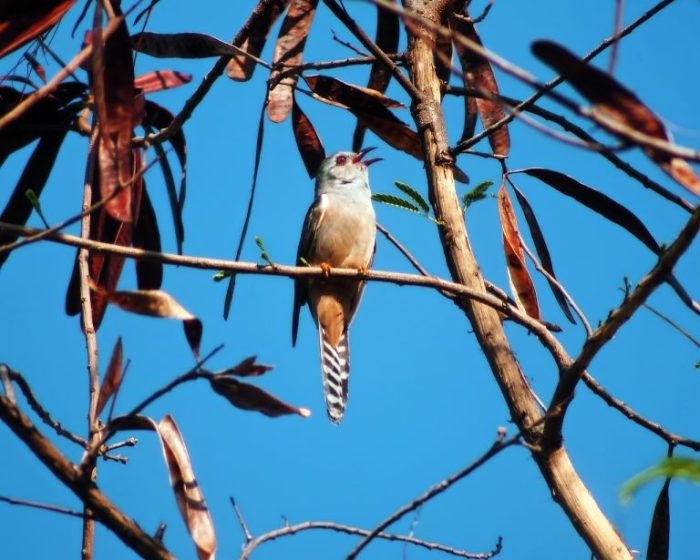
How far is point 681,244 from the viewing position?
5.94ft

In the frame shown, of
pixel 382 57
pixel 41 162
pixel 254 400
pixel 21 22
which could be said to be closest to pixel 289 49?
pixel 382 57

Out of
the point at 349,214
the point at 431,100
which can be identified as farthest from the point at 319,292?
the point at 431,100

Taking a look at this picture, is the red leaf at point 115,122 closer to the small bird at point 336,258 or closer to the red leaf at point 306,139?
the red leaf at point 306,139

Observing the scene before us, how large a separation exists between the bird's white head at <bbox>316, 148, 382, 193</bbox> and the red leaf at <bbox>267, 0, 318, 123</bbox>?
7.68 ft

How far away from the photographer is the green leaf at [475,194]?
122 inches

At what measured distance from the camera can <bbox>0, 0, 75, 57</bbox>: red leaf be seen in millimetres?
2602

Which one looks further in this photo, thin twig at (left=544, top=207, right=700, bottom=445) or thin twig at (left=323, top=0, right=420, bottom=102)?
thin twig at (left=323, top=0, right=420, bottom=102)

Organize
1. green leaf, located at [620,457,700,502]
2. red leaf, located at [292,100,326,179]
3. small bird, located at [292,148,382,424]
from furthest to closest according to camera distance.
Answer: small bird, located at [292,148,382,424], red leaf, located at [292,100,326,179], green leaf, located at [620,457,700,502]

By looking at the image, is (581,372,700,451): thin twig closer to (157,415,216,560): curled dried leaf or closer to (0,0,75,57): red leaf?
(157,415,216,560): curled dried leaf

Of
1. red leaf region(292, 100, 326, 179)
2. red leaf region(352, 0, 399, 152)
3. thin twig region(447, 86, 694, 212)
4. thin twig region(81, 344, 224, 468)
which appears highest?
red leaf region(352, 0, 399, 152)

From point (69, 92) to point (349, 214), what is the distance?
247cm

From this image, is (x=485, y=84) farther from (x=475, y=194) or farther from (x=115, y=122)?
(x=115, y=122)

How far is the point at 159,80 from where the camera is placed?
11.4ft

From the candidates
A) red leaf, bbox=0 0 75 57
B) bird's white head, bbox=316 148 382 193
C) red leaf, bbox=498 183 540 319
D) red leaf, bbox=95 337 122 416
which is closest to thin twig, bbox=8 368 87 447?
red leaf, bbox=95 337 122 416
